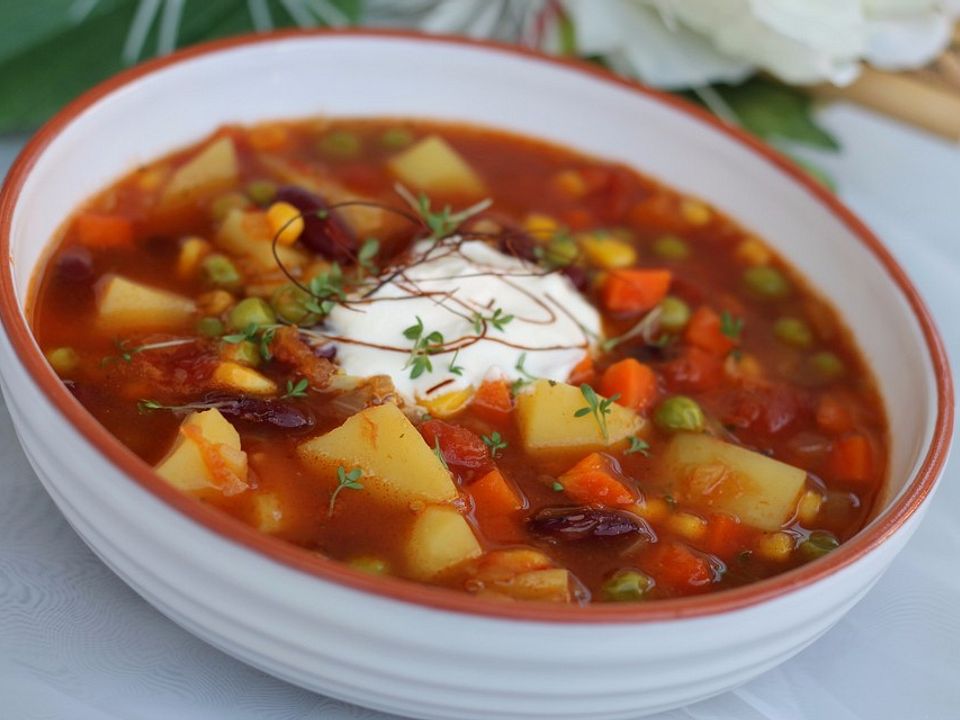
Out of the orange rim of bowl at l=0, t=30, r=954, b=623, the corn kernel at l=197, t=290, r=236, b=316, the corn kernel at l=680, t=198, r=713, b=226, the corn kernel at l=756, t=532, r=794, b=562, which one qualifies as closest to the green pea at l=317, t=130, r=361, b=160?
the orange rim of bowl at l=0, t=30, r=954, b=623

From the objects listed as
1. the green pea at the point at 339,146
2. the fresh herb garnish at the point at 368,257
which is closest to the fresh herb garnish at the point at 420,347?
the fresh herb garnish at the point at 368,257

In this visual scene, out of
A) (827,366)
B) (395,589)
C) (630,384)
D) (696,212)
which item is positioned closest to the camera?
(395,589)

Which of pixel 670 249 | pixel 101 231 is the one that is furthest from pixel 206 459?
pixel 670 249

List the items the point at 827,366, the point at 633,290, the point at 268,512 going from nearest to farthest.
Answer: the point at 268,512, the point at 827,366, the point at 633,290

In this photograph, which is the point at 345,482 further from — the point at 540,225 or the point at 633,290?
the point at 540,225

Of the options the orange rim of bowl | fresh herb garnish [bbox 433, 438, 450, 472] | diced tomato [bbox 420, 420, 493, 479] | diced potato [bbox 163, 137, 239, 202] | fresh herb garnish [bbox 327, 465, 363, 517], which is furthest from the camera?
diced potato [bbox 163, 137, 239, 202]

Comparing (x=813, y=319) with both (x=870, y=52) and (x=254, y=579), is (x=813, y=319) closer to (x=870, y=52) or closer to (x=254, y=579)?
(x=870, y=52)

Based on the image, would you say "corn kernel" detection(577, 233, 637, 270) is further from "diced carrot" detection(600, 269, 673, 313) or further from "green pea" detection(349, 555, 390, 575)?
"green pea" detection(349, 555, 390, 575)
